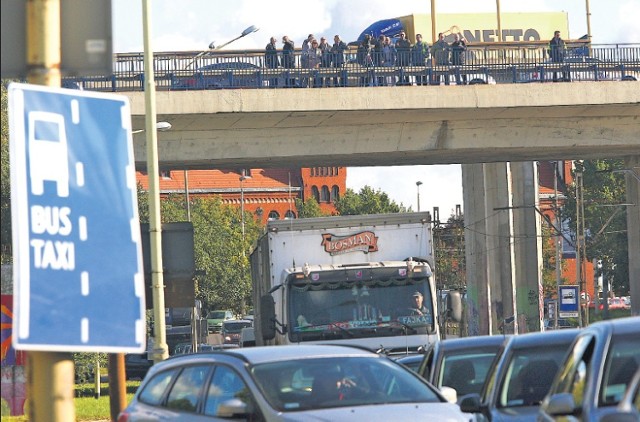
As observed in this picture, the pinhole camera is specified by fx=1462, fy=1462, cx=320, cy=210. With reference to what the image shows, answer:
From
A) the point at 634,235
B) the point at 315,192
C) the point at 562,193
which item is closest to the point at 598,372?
the point at 634,235

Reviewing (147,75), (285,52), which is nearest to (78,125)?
(147,75)

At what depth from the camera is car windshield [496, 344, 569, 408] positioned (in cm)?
1143

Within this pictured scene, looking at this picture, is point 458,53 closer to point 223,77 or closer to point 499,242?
point 223,77

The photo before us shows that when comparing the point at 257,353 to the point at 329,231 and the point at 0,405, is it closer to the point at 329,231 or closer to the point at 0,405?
the point at 0,405

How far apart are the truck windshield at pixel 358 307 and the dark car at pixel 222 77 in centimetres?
1692

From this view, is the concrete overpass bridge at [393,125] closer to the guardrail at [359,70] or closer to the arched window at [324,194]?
the guardrail at [359,70]

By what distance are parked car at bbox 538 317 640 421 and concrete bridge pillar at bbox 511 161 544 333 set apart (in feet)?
173

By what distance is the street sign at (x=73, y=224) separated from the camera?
5.85 metres

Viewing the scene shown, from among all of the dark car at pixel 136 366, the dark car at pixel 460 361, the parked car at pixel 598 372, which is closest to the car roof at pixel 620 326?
the parked car at pixel 598 372

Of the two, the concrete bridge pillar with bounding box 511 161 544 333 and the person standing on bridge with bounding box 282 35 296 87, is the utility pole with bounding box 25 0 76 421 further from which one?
the concrete bridge pillar with bounding box 511 161 544 333

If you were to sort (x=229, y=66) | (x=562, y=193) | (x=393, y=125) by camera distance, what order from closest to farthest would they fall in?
(x=229, y=66) → (x=393, y=125) → (x=562, y=193)

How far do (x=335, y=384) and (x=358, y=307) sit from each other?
12075 mm

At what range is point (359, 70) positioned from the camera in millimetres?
39938

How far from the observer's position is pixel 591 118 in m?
41.5
